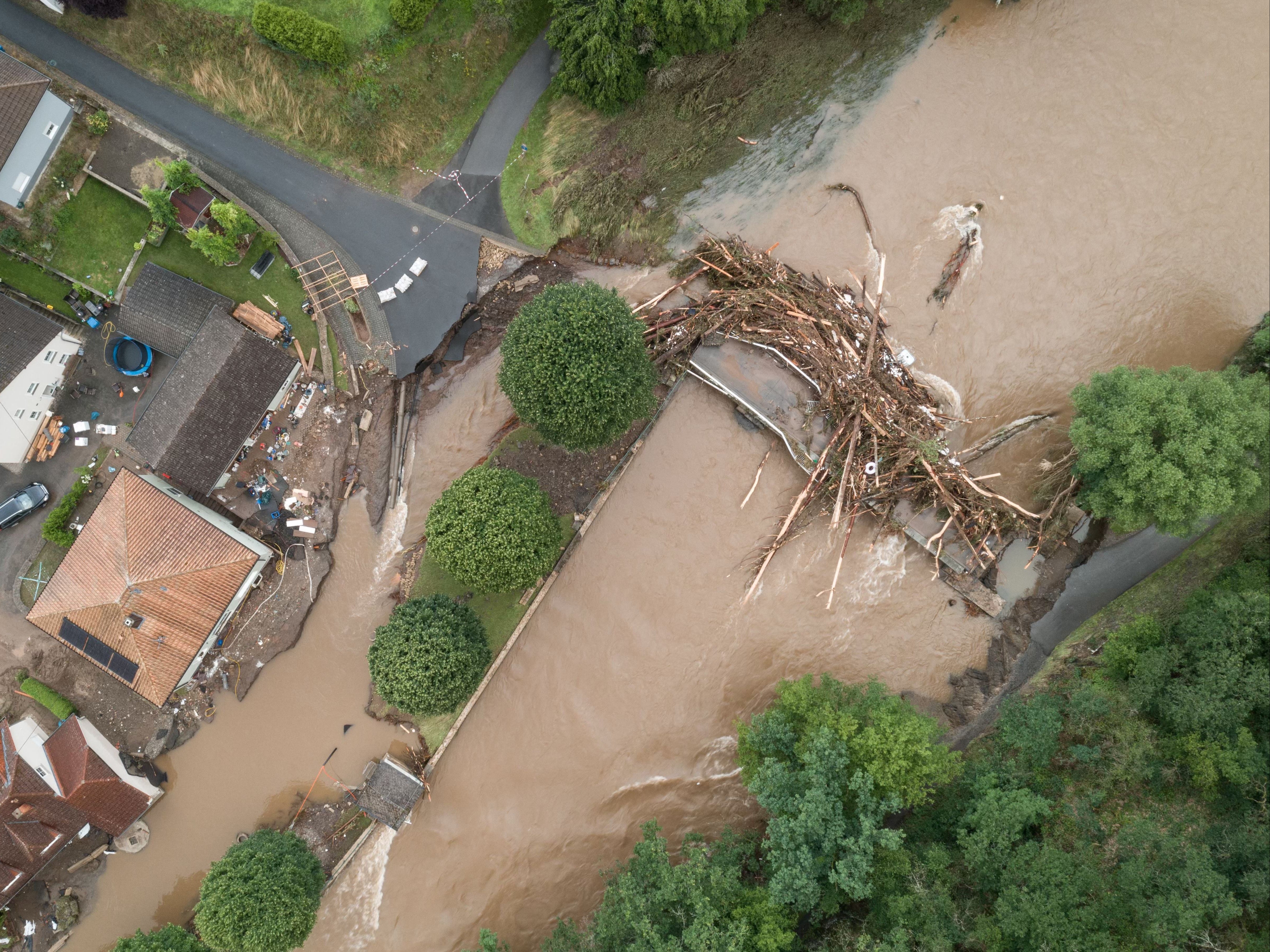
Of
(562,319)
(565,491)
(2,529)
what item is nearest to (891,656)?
(565,491)

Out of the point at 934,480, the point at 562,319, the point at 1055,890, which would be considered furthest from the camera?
the point at 934,480

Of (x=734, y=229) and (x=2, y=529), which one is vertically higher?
(x=734, y=229)

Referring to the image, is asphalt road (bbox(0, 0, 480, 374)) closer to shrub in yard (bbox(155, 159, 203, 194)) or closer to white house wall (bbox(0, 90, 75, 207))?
shrub in yard (bbox(155, 159, 203, 194))

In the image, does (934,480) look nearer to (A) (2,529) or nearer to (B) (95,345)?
(B) (95,345)

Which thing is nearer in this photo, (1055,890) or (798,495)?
(1055,890)

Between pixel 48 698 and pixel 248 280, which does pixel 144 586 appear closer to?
pixel 48 698

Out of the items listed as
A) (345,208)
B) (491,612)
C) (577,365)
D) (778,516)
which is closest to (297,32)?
(345,208)
